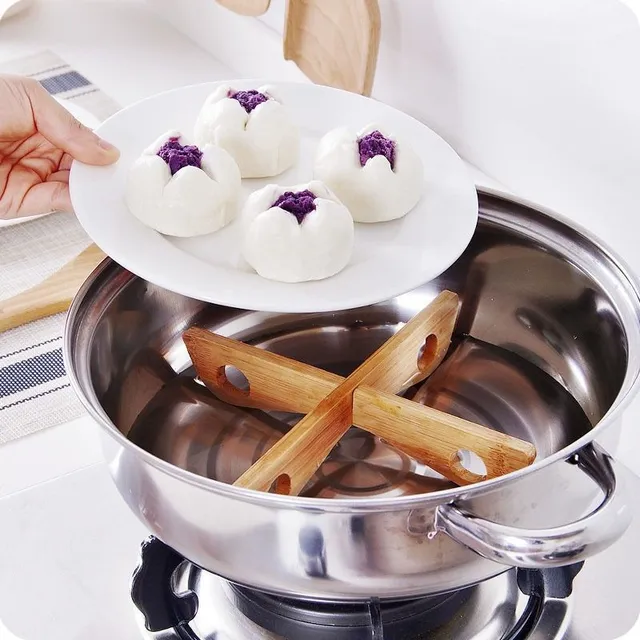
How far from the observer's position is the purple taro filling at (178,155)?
711mm

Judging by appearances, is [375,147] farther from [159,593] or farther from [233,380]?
[159,593]

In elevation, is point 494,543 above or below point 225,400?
above

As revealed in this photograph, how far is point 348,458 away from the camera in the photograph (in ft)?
2.31

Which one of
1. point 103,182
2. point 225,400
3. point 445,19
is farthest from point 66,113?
point 445,19

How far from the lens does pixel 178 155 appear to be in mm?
715

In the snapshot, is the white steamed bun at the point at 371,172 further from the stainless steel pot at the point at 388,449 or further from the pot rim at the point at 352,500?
the pot rim at the point at 352,500

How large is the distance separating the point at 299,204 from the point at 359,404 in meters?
0.15

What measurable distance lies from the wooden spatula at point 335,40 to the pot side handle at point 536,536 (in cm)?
71

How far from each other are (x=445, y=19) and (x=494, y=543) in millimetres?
697

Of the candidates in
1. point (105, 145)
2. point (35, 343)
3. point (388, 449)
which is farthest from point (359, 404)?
point (35, 343)

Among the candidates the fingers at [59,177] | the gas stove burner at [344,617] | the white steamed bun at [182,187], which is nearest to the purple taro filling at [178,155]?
the white steamed bun at [182,187]

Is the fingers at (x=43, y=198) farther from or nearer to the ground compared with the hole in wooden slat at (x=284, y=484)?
nearer to the ground

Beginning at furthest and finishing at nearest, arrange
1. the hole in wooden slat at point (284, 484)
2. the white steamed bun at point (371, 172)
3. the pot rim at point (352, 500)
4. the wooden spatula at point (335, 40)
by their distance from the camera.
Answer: the wooden spatula at point (335, 40) → the white steamed bun at point (371, 172) → the hole in wooden slat at point (284, 484) → the pot rim at point (352, 500)

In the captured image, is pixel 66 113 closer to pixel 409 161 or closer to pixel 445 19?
pixel 409 161
